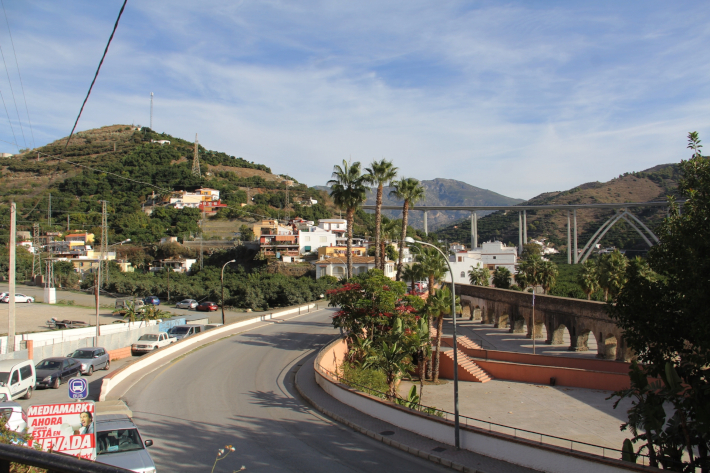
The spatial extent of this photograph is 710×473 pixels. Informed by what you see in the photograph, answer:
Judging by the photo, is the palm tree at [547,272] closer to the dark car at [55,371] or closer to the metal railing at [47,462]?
the dark car at [55,371]

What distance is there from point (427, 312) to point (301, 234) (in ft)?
228

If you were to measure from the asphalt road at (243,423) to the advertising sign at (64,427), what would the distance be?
12.5 feet

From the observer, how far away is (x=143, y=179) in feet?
498

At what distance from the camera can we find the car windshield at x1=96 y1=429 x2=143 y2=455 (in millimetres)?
A: 10477

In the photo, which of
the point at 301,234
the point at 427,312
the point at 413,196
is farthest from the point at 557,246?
the point at 427,312

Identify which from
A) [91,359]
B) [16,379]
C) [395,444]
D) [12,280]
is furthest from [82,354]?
[395,444]

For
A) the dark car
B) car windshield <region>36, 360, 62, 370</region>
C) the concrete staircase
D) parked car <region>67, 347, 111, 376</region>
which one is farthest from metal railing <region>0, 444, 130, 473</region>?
the concrete staircase

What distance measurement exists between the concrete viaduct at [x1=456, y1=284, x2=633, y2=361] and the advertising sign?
24956mm

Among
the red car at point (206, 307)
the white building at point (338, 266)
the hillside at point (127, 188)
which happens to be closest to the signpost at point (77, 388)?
the red car at point (206, 307)

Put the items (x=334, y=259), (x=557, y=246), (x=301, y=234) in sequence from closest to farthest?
(x=334, y=259)
(x=301, y=234)
(x=557, y=246)

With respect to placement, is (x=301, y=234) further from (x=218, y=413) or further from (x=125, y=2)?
(x=125, y=2)

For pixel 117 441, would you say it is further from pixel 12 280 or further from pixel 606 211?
pixel 606 211

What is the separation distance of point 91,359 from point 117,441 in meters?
16.0

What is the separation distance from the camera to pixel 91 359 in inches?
957
